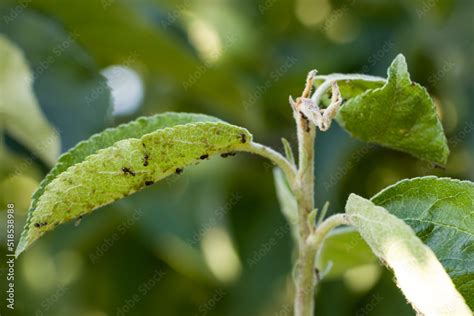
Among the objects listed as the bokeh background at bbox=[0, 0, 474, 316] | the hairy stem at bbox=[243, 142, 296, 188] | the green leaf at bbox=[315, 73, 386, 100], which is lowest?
the bokeh background at bbox=[0, 0, 474, 316]

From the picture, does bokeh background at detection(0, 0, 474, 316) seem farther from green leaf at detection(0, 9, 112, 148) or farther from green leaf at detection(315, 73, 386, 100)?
green leaf at detection(315, 73, 386, 100)

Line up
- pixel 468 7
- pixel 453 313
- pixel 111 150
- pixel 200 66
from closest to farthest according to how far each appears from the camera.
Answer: pixel 453 313, pixel 111 150, pixel 200 66, pixel 468 7

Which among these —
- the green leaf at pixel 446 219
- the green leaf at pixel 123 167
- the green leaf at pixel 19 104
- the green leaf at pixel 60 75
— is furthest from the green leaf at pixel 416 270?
the green leaf at pixel 19 104

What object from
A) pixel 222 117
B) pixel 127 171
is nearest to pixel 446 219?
pixel 127 171

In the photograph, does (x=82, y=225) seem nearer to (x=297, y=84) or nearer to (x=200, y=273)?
(x=200, y=273)

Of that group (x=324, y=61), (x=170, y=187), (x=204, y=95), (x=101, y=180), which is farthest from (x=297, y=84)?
(x=101, y=180)

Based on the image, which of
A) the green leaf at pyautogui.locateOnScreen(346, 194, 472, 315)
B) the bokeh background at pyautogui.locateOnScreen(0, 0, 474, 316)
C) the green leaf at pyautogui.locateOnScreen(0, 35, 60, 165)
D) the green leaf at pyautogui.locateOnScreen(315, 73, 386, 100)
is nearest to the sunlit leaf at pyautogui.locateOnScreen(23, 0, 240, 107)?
the bokeh background at pyautogui.locateOnScreen(0, 0, 474, 316)
